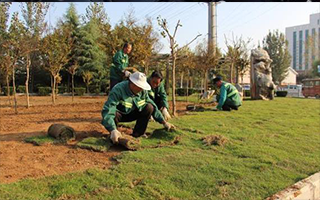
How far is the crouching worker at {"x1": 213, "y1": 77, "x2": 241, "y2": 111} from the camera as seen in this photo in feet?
25.9

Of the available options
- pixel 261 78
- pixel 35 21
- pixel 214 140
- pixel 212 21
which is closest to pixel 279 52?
pixel 212 21

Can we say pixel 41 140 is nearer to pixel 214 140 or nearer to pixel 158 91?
pixel 158 91

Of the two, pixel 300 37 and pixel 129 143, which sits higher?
pixel 300 37

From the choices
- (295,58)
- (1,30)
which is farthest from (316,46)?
(295,58)

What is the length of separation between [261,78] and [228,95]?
738 cm

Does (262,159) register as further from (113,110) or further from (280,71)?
(280,71)

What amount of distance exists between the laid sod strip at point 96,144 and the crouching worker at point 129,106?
0.16 m

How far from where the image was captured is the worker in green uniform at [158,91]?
5035 mm

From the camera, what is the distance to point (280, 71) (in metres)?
43.4

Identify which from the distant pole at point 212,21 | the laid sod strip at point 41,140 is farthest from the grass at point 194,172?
the distant pole at point 212,21

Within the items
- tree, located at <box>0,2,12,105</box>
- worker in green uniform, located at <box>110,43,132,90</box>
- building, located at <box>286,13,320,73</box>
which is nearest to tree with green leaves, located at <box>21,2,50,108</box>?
tree, located at <box>0,2,12,105</box>

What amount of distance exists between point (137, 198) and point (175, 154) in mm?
1297

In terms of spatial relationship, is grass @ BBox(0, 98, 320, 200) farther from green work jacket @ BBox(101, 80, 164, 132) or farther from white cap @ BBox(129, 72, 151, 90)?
white cap @ BBox(129, 72, 151, 90)

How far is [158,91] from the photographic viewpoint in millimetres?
5402
